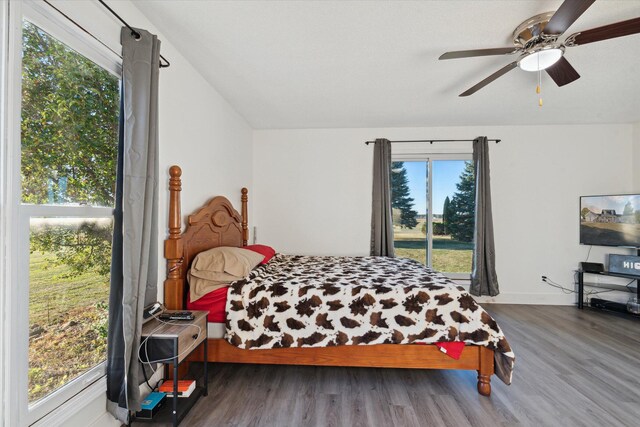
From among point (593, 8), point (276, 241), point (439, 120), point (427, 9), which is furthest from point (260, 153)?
point (593, 8)

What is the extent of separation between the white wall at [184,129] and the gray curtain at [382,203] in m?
1.95

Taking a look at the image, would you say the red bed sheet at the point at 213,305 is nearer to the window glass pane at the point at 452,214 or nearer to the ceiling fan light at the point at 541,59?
the ceiling fan light at the point at 541,59

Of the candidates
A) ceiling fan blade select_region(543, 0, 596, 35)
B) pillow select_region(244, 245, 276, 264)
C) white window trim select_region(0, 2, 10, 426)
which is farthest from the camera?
pillow select_region(244, 245, 276, 264)

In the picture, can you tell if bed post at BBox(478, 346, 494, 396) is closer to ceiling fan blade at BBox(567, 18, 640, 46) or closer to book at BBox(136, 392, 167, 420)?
ceiling fan blade at BBox(567, 18, 640, 46)

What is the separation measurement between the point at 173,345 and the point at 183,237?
85cm

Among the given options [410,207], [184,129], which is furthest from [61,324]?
[410,207]

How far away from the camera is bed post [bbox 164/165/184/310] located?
2.00m

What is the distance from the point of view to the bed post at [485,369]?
1.95 metres

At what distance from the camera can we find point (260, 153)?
4.20 metres

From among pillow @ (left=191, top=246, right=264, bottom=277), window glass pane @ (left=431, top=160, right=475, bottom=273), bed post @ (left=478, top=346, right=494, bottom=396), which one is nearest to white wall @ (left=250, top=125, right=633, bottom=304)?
window glass pane @ (left=431, top=160, right=475, bottom=273)

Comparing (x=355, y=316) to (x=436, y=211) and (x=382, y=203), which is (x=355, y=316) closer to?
(x=382, y=203)

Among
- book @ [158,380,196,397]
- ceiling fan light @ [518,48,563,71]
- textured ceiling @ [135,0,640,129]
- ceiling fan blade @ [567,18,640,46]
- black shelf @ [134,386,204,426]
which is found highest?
textured ceiling @ [135,0,640,129]

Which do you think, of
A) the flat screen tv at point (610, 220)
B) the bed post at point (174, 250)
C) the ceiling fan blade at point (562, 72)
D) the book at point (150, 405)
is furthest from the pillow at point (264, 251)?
the flat screen tv at point (610, 220)

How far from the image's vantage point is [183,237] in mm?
2143
